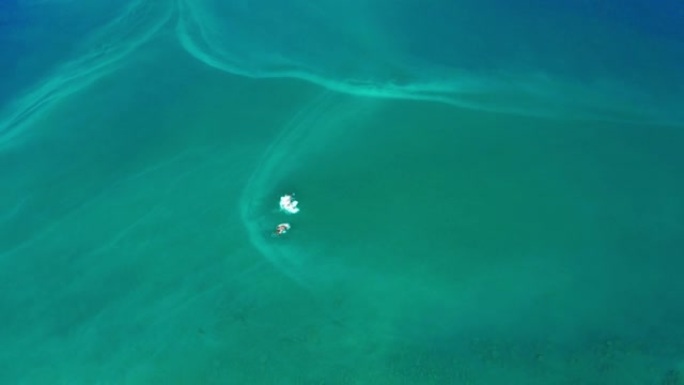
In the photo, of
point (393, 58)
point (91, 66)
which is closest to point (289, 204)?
point (393, 58)


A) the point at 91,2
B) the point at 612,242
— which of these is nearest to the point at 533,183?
the point at 612,242

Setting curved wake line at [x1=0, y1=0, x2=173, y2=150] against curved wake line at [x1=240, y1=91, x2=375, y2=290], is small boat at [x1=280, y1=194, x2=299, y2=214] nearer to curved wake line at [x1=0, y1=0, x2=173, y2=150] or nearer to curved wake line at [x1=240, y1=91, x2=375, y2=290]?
curved wake line at [x1=240, y1=91, x2=375, y2=290]

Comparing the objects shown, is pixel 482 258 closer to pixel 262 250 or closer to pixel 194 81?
A: pixel 262 250

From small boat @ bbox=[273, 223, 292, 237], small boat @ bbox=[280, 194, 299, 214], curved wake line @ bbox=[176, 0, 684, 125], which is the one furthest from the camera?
curved wake line @ bbox=[176, 0, 684, 125]

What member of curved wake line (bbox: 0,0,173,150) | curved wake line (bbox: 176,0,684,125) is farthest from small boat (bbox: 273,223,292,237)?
curved wake line (bbox: 0,0,173,150)

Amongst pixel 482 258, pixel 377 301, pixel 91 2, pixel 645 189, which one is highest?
pixel 91 2

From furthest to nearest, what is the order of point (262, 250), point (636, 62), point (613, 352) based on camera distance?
1. point (636, 62)
2. point (262, 250)
3. point (613, 352)
